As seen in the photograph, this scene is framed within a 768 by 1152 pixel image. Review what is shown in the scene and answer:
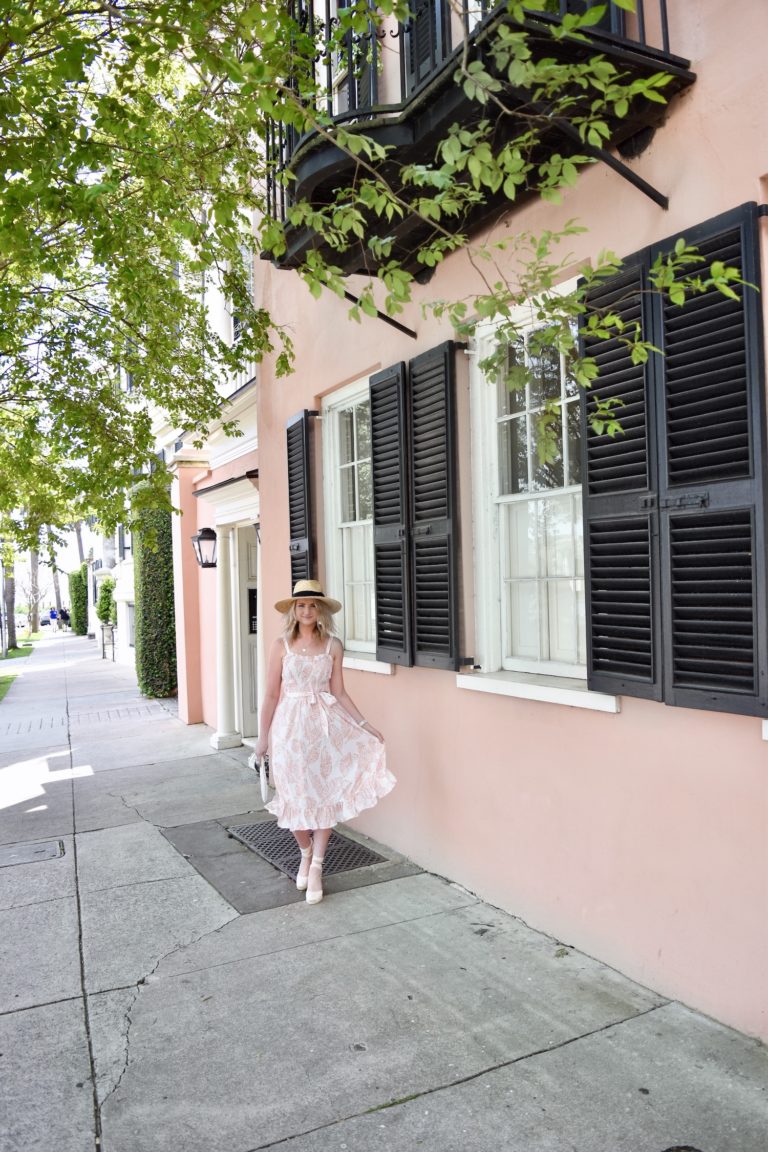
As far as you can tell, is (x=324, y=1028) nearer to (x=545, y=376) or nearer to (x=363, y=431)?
(x=545, y=376)

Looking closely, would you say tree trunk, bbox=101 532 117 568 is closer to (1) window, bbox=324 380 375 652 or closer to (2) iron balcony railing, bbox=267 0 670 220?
(1) window, bbox=324 380 375 652

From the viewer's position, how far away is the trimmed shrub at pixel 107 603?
2752 centimetres

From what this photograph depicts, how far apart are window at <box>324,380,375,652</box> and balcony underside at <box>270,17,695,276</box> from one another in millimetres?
1436

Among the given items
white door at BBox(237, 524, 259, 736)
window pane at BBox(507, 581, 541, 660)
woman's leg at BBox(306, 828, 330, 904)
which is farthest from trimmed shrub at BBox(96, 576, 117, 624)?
window pane at BBox(507, 581, 541, 660)

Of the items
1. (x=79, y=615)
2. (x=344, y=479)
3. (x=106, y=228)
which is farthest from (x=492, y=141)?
(x=79, y=615)

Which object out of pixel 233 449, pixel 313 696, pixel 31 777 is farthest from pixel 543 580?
pixel 31 777

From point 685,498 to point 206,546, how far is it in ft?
23.8

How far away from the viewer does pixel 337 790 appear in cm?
483

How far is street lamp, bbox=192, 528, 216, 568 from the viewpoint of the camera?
962cm

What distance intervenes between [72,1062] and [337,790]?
2000mm

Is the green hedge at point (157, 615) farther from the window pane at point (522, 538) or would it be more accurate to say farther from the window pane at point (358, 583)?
the window pane at point (522, 538)

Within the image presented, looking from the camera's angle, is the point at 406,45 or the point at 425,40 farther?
the point at 406,45

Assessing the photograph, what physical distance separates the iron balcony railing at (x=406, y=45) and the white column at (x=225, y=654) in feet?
15.1

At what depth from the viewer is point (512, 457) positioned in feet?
14.8
